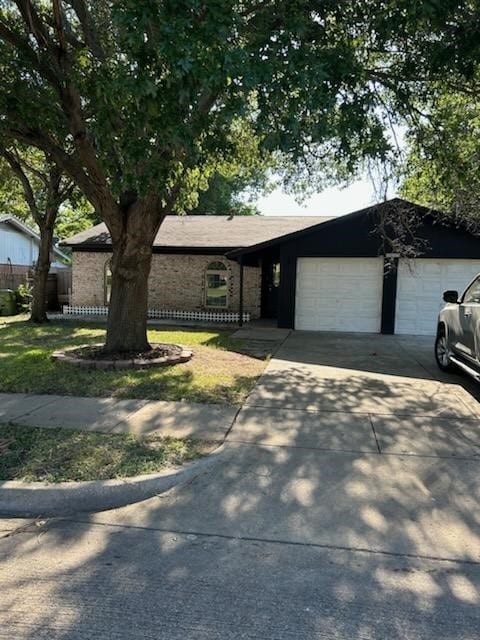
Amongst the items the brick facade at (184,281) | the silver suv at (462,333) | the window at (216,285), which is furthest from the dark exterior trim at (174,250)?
the silver suv at (462,333)

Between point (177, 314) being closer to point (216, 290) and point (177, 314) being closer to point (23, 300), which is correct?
point (216, 290)

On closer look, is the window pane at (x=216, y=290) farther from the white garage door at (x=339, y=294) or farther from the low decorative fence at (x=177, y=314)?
the white garage door at (x=339, y=294)

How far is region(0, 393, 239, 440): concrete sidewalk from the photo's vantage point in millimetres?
5578

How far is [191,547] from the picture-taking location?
3402 mm

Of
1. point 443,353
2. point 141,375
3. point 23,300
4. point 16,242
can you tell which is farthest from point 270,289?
point 16,242

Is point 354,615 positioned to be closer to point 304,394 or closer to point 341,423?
point 341,423

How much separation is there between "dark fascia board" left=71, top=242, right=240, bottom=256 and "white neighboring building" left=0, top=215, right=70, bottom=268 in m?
11.3

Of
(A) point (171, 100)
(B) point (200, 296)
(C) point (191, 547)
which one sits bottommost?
(C) point (191, 547)

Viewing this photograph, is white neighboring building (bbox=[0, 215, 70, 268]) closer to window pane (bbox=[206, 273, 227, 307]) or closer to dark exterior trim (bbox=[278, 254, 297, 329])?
window pane (bbox=[206, 273, 227, 307])

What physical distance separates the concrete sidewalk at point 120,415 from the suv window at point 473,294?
4.10 meters

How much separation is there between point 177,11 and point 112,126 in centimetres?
230

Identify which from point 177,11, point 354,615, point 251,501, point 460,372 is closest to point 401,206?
A: point 460,372

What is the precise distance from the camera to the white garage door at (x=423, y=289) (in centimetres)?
1470

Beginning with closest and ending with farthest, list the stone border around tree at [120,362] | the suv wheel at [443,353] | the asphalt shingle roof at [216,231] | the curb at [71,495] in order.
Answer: the curb at [71,495], the stone border around tree at [120,362], the suv wheel at [443,353], the asphalt shingle roof at [216,231]
